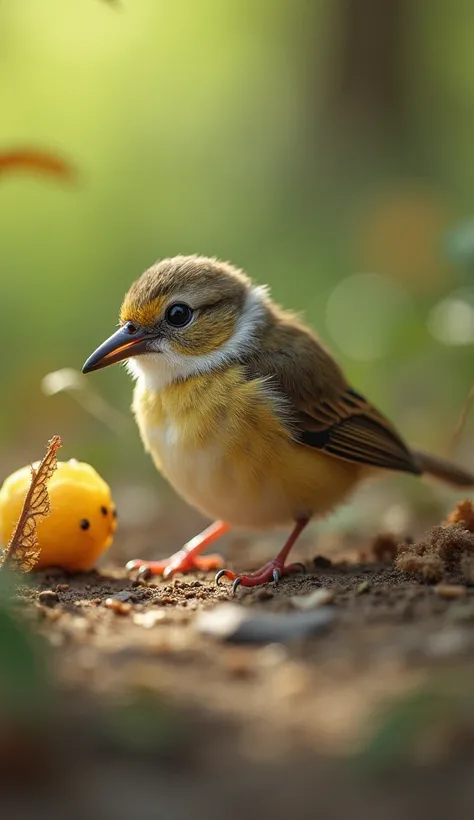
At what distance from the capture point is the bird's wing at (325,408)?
537 centimetres

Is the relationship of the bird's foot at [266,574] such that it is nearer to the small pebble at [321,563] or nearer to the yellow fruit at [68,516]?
the small pebble at [321,563]

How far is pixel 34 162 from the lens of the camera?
430 centimetres

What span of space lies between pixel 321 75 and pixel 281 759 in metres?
17.4

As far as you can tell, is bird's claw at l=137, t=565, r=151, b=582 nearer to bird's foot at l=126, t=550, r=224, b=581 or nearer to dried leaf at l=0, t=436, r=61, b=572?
bird's foot at l=126, t=550, r=224, b=581

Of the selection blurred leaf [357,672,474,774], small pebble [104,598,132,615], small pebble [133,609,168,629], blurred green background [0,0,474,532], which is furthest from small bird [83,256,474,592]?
blurred leaf [357,672,474,774]

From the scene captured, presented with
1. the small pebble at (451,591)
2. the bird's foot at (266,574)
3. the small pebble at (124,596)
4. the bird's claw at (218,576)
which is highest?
the small pebble at (124,596)

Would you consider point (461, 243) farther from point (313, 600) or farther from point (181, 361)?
point (313, 600)

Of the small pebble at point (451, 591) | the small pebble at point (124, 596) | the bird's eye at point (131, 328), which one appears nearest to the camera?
the small pebble at point (451, 591)

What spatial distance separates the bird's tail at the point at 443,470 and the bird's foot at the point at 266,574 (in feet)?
4.71

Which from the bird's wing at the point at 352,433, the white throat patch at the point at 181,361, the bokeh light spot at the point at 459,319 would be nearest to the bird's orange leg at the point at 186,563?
the bird's wing at the point at 352,433

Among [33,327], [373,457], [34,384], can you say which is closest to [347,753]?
[373,457]

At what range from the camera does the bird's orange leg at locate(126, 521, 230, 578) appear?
5.48 metres

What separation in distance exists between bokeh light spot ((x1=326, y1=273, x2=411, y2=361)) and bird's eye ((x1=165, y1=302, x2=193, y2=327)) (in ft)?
8.31

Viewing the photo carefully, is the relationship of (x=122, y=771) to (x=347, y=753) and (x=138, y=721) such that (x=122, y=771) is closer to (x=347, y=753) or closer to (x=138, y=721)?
(x=138, y=721)
